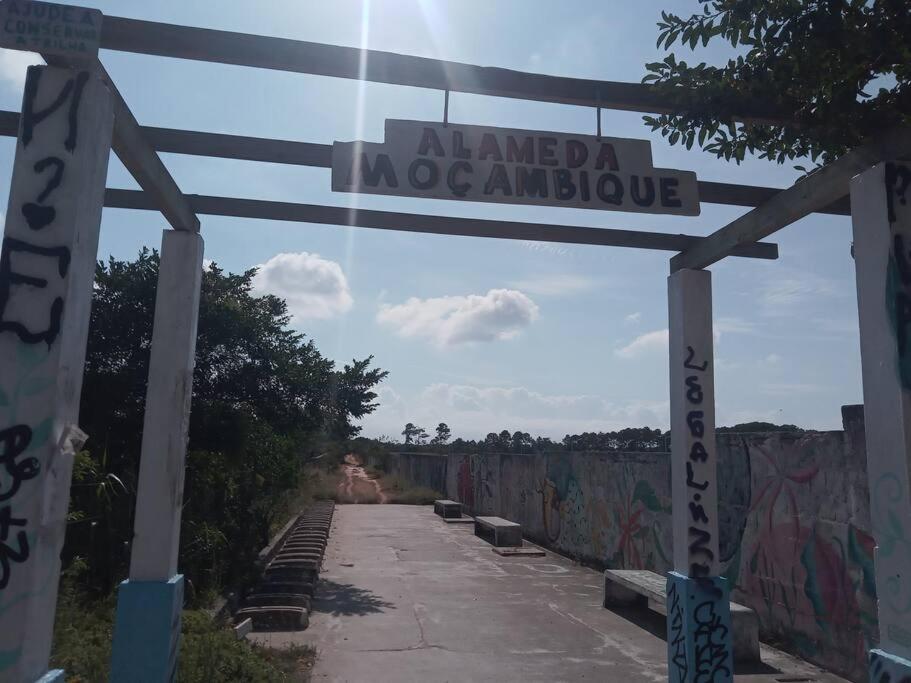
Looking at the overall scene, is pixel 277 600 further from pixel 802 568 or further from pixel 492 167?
pixel 492 167

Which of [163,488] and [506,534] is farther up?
[163,488]

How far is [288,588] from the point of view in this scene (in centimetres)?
1036

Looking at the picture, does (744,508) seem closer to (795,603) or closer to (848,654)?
(795,603)

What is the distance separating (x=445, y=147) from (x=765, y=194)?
2.11m

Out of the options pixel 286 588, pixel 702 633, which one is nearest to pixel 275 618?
pixel 286 588

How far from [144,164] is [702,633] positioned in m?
4.36

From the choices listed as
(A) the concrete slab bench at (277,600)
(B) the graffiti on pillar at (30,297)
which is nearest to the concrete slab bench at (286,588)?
(A) the concrete slab bench at (277,600)

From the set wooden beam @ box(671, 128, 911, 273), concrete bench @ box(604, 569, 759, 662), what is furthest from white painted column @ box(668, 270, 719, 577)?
concrete bench @ box(604, 569, 759, 662)

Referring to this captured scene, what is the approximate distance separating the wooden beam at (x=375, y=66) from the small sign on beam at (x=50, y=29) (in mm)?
446

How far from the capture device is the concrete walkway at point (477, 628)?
755 cm

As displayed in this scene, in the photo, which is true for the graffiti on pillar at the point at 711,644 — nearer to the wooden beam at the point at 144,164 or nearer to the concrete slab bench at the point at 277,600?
the wooden beam at the point at 144,164

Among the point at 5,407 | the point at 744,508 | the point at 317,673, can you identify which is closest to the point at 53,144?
the point at 5,407

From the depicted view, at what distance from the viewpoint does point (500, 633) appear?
9133mm

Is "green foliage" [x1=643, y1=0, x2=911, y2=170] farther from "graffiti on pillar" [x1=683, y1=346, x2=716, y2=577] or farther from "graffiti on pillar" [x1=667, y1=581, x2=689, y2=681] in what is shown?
"graffiti on pillar" [x1=667, y1=581, x2=689, y2=681]
